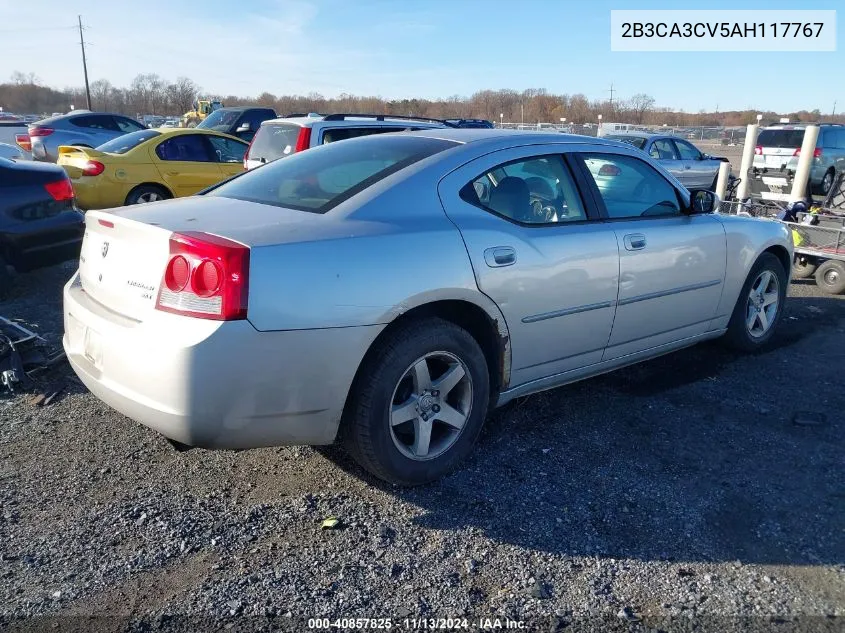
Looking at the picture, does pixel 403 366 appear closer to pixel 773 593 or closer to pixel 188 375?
pixel 188 375

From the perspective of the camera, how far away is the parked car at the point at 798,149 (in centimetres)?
1553

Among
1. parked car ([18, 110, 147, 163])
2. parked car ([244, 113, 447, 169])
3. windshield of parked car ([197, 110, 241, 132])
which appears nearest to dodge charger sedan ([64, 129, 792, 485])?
parked car ([244, 113, 447, 169])

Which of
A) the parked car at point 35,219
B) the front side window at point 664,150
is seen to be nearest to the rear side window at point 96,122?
the parked car at point 35,219

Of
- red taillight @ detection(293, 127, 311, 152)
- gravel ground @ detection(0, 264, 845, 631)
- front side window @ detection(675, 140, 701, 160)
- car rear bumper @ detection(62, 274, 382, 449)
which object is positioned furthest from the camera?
front side window @ detection(675, 140, 701, 160)

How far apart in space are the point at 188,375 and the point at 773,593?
2297mm

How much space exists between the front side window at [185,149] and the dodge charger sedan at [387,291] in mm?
6818

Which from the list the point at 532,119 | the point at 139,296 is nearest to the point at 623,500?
the point at 139,296

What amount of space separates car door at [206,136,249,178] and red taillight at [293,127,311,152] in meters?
2.73

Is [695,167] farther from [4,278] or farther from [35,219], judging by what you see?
[4,278]

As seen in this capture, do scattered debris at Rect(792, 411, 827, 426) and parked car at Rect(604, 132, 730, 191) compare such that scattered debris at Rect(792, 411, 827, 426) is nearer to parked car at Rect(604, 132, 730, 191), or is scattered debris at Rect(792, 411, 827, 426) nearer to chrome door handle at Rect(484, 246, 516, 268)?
chrome door handle at Rect(484, 246, 516, 268)

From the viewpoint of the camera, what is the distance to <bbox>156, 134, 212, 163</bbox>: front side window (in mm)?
9969

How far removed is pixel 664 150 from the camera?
1507 cm

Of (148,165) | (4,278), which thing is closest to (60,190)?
(4,278)

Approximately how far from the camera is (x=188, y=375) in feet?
8.27
